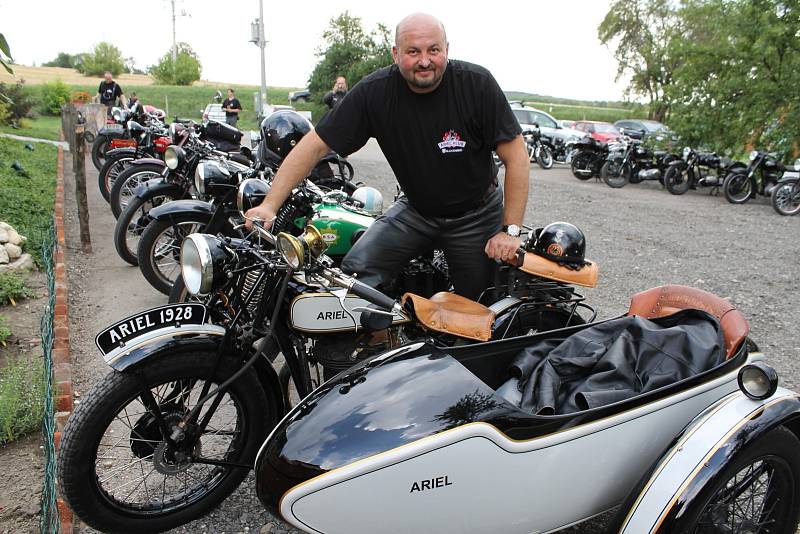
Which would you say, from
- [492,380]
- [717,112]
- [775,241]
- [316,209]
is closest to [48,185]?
[316,209]

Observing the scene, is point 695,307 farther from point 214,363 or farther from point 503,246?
point 214,363

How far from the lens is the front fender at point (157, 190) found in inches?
213

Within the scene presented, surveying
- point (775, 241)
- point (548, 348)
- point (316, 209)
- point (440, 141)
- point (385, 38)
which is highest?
point (385, 38)

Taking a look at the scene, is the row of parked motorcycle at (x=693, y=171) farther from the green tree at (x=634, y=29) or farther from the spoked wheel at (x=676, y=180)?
the green tree at (x=634, y=29)

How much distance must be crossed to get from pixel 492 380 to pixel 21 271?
15.0ft

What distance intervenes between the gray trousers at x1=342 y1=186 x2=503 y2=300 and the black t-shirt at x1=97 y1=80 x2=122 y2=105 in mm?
16895

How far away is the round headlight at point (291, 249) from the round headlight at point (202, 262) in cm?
33

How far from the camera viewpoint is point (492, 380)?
248 cm

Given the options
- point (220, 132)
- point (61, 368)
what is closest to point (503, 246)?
point (61, 368)

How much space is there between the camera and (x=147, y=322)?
7.63 feet

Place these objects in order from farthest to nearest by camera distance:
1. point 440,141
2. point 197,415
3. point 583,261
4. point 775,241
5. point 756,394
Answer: point 775,241 → point 583,261 → point 440,141 → point 197,415 → point 756,394

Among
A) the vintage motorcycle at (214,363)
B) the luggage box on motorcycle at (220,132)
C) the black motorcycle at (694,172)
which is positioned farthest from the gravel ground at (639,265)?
the luggage box on motorcycle at (220,132)

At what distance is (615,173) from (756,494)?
12553mm

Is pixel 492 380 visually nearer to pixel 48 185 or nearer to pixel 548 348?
pixel 548 348
